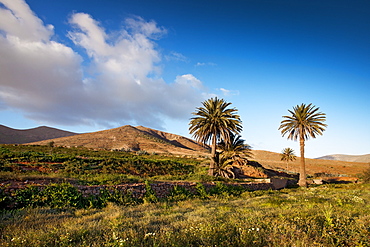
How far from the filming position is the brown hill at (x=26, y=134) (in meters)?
103

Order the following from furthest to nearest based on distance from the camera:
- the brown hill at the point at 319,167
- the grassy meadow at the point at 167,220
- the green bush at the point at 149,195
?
1. the brown hill at the point at 319,167
2. the green bush at the point at 149,195
3. the grassy meadow at the point at 167,220

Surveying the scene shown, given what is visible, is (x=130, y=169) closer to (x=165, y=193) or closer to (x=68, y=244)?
(x=165, y=193)

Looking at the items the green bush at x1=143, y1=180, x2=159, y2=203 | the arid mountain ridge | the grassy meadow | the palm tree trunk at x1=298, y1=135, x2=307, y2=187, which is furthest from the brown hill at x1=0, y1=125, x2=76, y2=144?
the palm tree trunk at x1=298, y1=135, x2=307, y2=187

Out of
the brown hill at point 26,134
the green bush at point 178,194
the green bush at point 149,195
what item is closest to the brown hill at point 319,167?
the green bush at point 178,194

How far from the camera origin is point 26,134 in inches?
4633

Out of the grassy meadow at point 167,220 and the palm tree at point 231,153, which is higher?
the palm tree at point 231,153

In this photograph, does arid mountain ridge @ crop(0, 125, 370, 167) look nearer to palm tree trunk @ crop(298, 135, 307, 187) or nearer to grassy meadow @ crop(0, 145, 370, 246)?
palm tree trunk @ crop(298, 135, 307, 187)

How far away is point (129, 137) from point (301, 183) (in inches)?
2961

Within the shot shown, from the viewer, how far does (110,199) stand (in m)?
10.4

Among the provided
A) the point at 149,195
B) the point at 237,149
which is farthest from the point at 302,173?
the point at 149,195

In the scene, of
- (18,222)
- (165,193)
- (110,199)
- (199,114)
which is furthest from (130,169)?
(18,222)

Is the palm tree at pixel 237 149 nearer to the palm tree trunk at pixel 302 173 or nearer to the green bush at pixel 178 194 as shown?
the palm tree trunk at pixel 302 173

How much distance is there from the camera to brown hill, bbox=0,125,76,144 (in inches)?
4048

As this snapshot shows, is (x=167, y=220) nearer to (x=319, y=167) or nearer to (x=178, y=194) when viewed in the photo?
(x=178, y=194)
